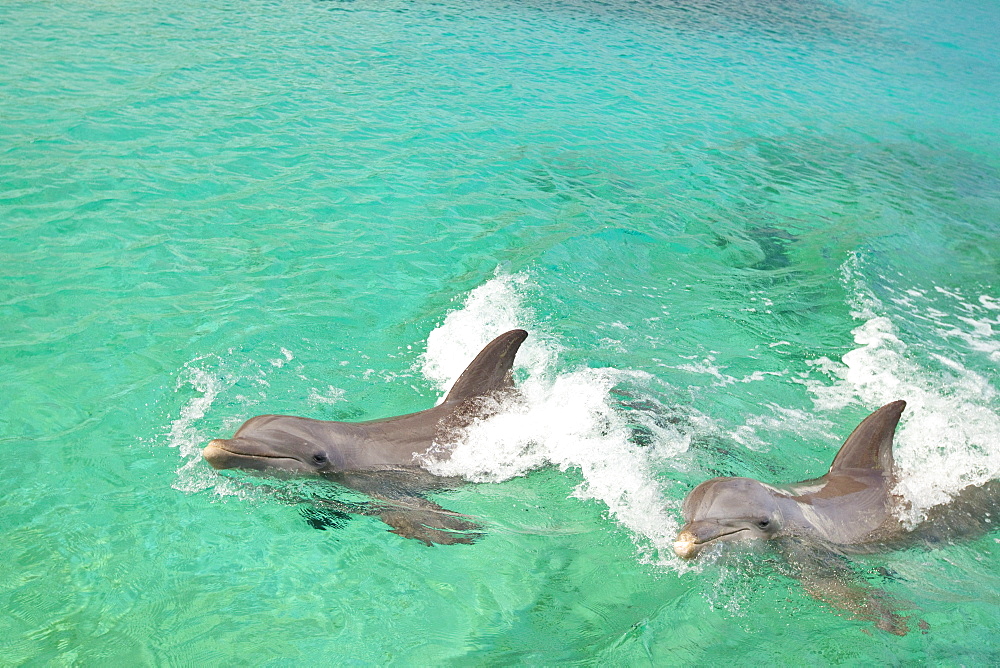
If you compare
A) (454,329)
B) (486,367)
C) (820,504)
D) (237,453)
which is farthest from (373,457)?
(820,504)

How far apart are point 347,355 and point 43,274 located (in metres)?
3.73

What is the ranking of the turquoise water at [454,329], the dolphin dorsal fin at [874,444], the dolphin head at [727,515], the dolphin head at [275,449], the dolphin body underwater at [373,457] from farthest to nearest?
the dolphin dorsal fin at [874,444], the dolphin body underwater at [373,457], the dolphin head at [275,449], the dolphin head at [727,515], the turquoise water at [454,329]

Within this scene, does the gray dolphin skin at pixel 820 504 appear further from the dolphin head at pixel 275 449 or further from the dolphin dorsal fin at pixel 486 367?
the dolphin head at pixel 275 449

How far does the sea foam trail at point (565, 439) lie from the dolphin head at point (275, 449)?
0.96 m

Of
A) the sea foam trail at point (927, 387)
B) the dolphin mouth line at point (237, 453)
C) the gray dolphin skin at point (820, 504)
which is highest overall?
the dolphin mouth line at point (237, 453)

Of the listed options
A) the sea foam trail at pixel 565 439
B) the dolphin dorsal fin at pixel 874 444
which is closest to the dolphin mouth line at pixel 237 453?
the sea foam trail at pixel 565 439

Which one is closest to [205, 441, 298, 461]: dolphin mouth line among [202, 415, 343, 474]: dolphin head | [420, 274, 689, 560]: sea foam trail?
[202, 415, 343, 474]: dolphin head

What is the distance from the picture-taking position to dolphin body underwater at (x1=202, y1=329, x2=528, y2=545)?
6027 millimetres

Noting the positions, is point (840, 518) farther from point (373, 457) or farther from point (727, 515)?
point (373, 457)

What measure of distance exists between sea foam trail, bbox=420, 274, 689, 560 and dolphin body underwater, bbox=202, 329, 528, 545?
0.67 feet

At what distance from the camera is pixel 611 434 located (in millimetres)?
7402

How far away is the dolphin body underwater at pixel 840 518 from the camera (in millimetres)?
5883

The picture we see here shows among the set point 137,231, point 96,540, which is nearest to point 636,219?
point 137,231

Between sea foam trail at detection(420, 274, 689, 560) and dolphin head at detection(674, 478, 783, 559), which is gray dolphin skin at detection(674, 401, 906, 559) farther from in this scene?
sea foam trail at detection(420, 274, 689, 560)
